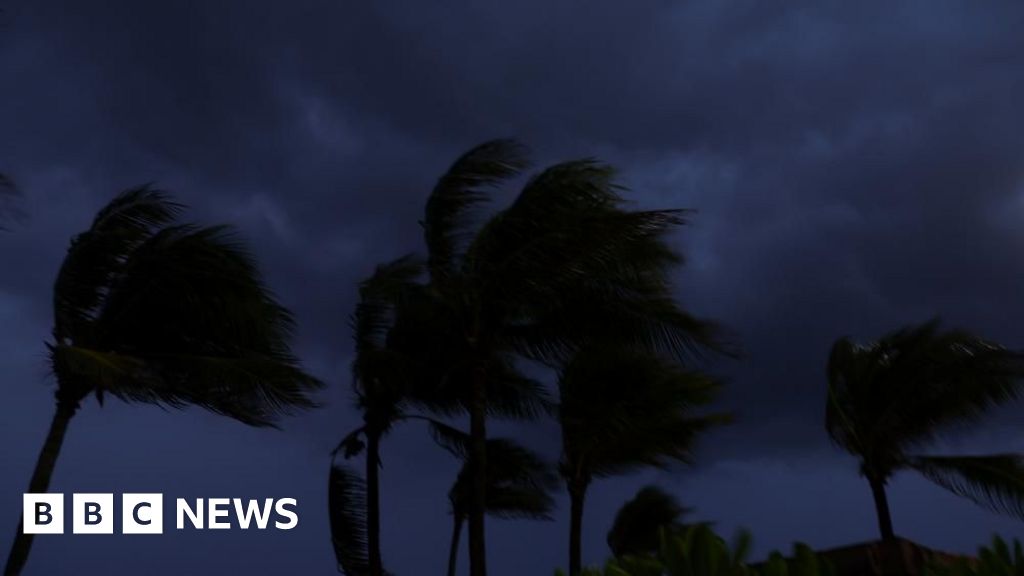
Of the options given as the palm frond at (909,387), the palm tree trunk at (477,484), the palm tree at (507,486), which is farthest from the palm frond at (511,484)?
the palm frond at (909,387)

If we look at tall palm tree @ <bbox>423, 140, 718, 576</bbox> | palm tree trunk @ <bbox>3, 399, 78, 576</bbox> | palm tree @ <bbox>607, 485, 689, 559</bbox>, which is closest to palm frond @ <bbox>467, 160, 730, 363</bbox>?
tall palm tree @ <bbox>423, 140, 718, 576</bbox>

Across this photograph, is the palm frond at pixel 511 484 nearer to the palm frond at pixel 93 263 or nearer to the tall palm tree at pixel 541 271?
the tall palm tree at pixel 541 271

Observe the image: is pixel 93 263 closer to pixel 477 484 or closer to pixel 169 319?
pixel 169 319

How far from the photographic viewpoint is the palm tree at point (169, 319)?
12727 millimetres

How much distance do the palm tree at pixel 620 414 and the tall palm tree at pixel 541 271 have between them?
672 mm

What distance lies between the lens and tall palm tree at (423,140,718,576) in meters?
13.3

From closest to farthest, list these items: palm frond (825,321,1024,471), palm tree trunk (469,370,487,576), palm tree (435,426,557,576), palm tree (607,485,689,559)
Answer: palm tree trunk (469,370,487,576) < palm frond (825,321,1024,471) < palm tree (435,426,557,576) < palm tree (607,485,689,559)

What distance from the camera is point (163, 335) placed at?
13555 millimetres

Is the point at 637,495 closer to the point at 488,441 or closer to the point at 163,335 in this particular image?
the point at 488,441

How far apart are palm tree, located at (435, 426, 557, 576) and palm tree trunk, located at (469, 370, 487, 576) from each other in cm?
272

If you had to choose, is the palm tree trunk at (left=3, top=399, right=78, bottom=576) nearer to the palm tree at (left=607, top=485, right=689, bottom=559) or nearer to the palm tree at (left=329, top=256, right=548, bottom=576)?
the palm tree at (left=329, top=256, right=548, bottom=576)

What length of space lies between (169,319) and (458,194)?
4.36 meters


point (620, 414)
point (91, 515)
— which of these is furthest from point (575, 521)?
point (91, 515)

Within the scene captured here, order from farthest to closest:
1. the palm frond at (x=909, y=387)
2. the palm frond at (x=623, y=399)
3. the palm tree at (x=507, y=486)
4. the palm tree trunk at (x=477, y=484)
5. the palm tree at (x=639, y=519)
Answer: the palm tree at (x=639, y=519)
the palm tree at (x=507, y=486)
the palm frond at (x=623, y=399)
the palm frond at (x=909, y=387)
the palm tree trunk at (x=477, y=484)
